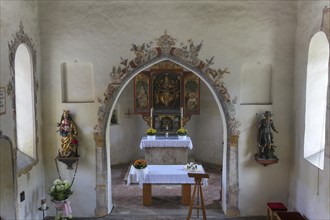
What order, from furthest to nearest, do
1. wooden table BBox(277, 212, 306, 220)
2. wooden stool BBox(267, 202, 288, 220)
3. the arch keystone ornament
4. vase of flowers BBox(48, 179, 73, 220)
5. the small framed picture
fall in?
1. the arch keystone ornament
2. wooden stool BBox(267, 202, 288, 220)
3. vase of flowers BBox(48, 179, 73, 220)
4. wooden table BBox(277, 212, 306, 220)
5. the small framed picture

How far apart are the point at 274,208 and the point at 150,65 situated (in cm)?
502

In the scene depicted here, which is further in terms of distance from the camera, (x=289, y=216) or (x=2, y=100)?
(x=289, y=216)

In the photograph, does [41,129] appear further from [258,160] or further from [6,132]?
[258,160]

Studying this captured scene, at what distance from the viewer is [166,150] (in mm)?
15227

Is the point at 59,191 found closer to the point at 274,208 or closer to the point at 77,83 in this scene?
the point at 77,83

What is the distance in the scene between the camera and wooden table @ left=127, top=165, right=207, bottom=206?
11055mm

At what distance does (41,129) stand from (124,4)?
412 centimetres

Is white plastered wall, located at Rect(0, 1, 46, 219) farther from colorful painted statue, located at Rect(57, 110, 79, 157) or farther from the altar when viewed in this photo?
the altar

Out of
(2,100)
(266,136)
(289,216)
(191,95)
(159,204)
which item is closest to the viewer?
(2,100)

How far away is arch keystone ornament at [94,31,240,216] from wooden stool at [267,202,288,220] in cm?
101

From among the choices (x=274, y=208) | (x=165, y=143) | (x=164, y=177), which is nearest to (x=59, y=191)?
(x=164, y=177)

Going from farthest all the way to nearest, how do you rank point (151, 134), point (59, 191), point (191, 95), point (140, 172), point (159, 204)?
1. point (191, 95)
2. point (151, 134)
3. point (159, 204)
4. point (140, 172)
5. point (59, 191)

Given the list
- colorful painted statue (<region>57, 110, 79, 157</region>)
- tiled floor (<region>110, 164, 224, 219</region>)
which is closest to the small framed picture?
colorful painted statue (<region>57, 110, 79, 157</region>)

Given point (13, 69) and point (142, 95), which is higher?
point (13, 69)
